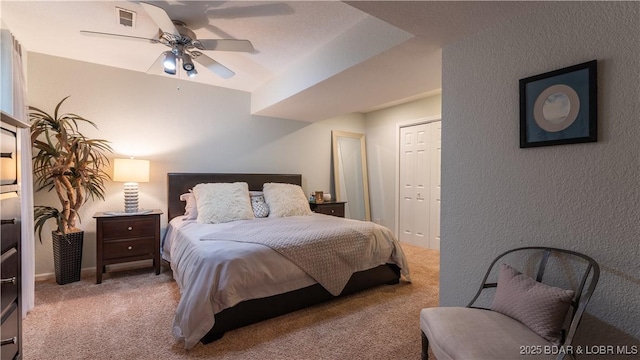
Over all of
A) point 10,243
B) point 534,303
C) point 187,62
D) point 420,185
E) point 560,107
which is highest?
point 187,62

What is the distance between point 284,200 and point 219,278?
184 cm

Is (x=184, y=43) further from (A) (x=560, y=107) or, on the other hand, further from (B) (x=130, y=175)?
(A) (x=560, y=107)

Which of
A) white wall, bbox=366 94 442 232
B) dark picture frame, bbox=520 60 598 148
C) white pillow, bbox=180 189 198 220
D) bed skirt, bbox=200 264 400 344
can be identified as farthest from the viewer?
white wall, bbox=366 94 442 232

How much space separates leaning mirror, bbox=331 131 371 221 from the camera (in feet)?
17.0

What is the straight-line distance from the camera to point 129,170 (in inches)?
123

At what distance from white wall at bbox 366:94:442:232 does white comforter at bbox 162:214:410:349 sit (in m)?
3.13

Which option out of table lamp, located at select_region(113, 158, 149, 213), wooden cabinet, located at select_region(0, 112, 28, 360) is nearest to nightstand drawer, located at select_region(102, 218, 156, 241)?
table lamp, located at select_region(113, 158, 149, 213)

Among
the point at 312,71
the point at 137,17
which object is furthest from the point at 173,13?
the point at 312,71

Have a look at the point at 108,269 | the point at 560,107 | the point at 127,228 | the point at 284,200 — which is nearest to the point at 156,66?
the point at 127,228

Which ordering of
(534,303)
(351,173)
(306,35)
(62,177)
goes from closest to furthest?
(534,303), (306,35), (62,177), (351,173)

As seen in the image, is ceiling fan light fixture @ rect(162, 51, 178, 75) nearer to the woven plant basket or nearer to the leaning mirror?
the woven plant basket

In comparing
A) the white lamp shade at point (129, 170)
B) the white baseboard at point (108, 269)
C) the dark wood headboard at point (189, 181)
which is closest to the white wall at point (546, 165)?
the dark wood headboard at point (189, 181)

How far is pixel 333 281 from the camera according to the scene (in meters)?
2.43

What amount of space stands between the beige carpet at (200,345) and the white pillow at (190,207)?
2.61 feet
